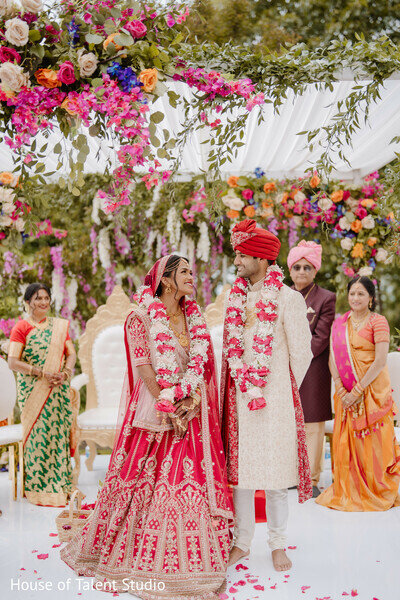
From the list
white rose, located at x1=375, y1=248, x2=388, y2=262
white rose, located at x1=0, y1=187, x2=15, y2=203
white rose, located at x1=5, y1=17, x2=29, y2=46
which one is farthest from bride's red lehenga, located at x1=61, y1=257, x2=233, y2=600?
white rose, located at x1=375, y1=248, x2=388, y2=262

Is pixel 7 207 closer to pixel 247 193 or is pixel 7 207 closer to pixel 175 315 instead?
pixel 247 193

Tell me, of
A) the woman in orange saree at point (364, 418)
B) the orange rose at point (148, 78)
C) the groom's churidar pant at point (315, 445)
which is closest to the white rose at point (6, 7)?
the orange rose at point (148, 78)

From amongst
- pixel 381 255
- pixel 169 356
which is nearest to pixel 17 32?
pixel 169 356

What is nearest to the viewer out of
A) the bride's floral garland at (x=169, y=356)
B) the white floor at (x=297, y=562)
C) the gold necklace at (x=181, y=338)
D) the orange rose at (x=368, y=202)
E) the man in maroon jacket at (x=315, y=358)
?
the white floor at (x=297, y=562)

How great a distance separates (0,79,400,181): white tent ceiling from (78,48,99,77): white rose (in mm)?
779

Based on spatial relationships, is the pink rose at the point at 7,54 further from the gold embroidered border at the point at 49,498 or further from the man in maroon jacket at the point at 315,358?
the gold embroidered border at the point at 49,498

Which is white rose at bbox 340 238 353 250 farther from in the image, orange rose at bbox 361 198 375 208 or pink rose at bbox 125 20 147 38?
pink rose at bbox 125 20 147 38

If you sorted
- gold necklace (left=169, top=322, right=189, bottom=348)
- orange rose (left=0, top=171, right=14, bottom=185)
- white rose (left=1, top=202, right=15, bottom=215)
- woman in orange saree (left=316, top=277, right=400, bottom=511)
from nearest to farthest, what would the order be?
gold necklace (left=169, top=322, right=189, bottom=348)
woman in orange saree (left=316, top=277, right=400, bottom=511)
orange rose (left=0, top=171, right=14, bottom=185)
white rose (left=1, top=202, right=15, bottom=215)

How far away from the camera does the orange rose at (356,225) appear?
20.7 ft

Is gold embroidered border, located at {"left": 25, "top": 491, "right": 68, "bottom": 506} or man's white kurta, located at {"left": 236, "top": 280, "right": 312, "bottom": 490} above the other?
man's white kurta, located at {"left": 236, "top": 280, "right": 312, "bottom": 490}

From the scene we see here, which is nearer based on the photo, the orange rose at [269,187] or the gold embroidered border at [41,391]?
the gold embroidered border at [41,391]

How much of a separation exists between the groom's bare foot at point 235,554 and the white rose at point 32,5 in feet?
9.70

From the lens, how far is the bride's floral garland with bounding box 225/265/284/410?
3.29 metres

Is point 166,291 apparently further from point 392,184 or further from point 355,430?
point 355,430
